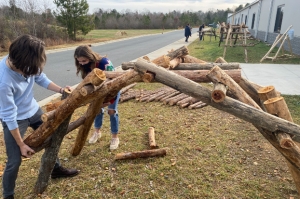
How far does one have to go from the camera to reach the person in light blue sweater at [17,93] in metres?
2.02

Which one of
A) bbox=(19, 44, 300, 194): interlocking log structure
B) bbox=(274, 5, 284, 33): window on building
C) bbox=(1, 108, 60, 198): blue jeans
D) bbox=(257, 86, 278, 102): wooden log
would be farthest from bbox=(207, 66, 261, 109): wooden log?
bbox=(274, 5, 284, 33): window on building

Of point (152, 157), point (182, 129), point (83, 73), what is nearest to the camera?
point (83, 73)

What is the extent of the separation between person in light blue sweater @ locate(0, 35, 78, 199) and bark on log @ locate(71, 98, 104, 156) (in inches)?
27.1

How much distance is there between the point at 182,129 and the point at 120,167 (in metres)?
1.59

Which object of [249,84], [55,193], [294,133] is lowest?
[55,193]

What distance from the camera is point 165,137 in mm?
4238

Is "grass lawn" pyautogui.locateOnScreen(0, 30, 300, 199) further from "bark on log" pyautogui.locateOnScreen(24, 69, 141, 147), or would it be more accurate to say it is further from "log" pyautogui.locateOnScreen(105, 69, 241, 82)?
"log" pyautogui.locateOnScreen(105, 69, 241, 82)

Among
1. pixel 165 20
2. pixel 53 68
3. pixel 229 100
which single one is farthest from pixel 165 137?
pixel 165 20

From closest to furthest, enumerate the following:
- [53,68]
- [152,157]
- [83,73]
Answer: [83,73]
[152,157]
[53,68]

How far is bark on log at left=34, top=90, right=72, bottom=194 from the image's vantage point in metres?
2.69

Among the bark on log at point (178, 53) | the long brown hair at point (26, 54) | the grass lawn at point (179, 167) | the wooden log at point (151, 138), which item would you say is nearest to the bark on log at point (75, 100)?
the long brown hair at point (26, 54)

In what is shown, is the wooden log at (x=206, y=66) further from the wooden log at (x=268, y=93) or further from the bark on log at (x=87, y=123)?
the bark on log at (x=87, y=123)

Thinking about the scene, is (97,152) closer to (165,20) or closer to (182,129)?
(182,129)

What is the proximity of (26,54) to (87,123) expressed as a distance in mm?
1452
